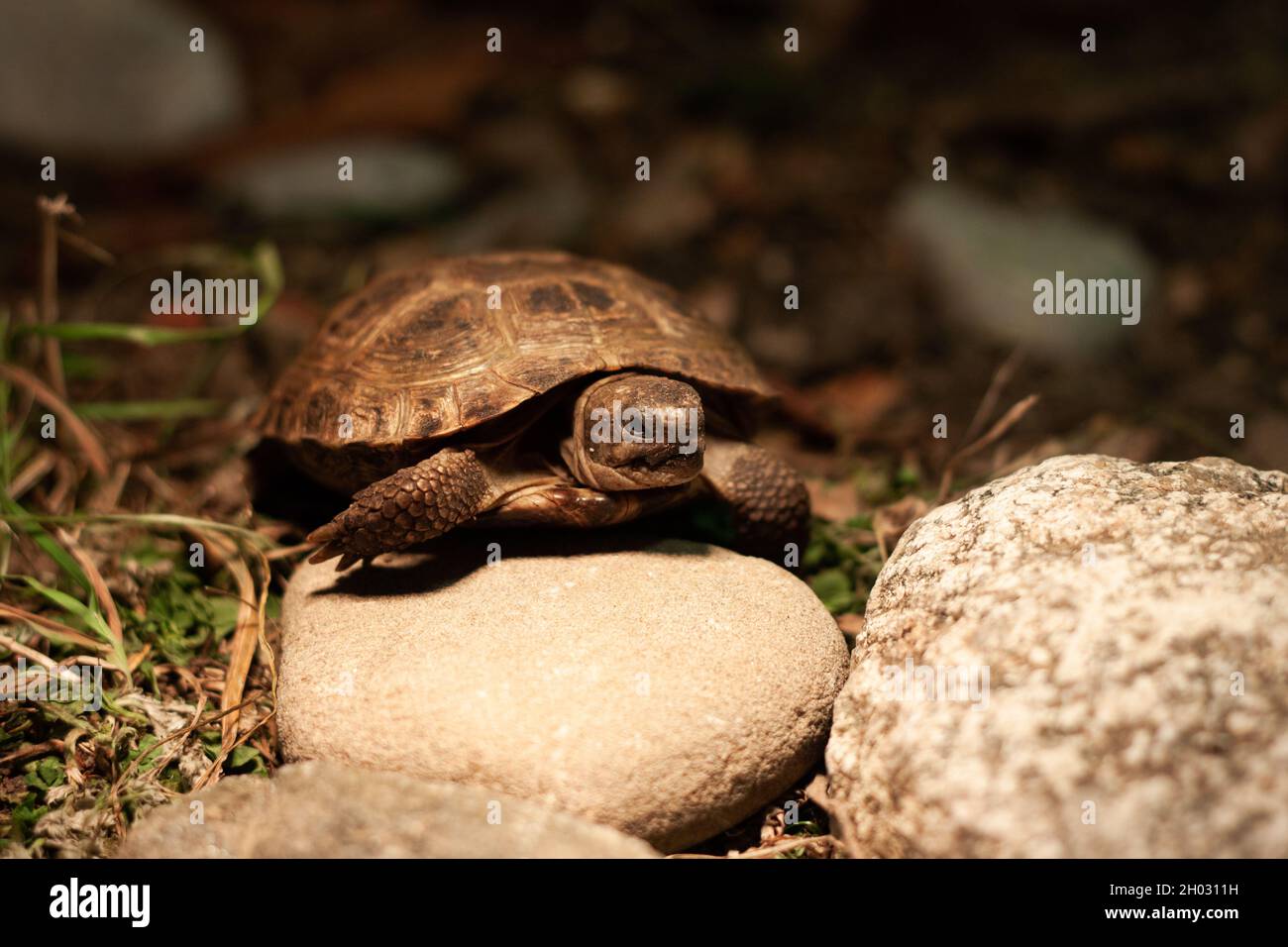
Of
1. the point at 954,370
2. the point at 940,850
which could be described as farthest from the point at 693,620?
the point at 954,370

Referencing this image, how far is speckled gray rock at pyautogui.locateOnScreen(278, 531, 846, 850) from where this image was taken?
8.50 feet

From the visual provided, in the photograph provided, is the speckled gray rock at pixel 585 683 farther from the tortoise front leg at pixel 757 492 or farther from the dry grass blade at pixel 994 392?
the dry grass blade at pixel 994 392

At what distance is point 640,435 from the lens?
3178 mm

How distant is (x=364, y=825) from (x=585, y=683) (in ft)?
2.29

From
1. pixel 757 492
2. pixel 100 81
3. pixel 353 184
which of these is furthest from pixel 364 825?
pixel 100 81

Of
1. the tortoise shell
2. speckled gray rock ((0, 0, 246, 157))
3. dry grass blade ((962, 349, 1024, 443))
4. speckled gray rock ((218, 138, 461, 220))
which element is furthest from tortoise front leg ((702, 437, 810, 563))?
speckled gray rock ((0, 0, 246, 157))

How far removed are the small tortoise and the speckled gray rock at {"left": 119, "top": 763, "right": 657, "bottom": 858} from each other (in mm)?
914

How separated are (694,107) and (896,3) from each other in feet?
8.04

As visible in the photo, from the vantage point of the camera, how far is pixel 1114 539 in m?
2.59

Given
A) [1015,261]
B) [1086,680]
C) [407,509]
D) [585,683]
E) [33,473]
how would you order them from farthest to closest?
1. [1015,261]
2. [33,473]
3. [407,509]
4. [585,683]
5. [1086,680]

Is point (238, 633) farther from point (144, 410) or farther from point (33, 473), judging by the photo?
point (144, 410)

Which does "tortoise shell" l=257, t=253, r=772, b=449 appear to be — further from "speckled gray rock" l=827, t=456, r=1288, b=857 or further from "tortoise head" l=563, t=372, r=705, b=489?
"speckled gray rock" l=827, t=456, r=1288, b=857

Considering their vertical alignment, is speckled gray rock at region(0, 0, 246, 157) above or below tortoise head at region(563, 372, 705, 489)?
above

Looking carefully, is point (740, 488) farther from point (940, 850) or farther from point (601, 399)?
point (940, 850)
